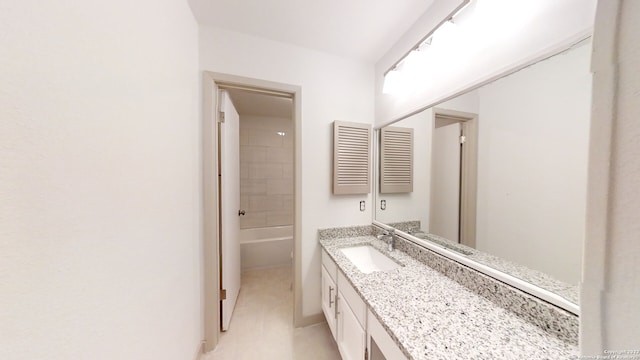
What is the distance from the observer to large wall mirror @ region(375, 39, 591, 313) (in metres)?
0.71

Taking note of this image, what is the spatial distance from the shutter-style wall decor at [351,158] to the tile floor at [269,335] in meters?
1.14

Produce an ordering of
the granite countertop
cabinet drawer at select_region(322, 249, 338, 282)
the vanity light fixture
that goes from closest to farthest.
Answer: the granite countertop, the vanity light fixture, cabinet drawer at select_region(322, 249, 338, 282)

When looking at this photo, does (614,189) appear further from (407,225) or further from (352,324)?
(407,225)

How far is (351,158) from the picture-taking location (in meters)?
1.69

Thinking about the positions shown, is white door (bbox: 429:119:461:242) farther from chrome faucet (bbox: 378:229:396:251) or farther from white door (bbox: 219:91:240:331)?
white door (bbox: 219:91:240:331)

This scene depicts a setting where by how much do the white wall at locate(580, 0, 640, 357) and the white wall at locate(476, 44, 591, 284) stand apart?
0.75 meters

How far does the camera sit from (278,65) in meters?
1.53

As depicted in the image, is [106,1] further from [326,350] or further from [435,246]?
[326,350]

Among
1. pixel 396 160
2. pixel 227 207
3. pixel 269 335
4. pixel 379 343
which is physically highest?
pixel 396 160

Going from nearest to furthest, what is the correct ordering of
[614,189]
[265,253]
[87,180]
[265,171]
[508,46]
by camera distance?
1. [614,189]
2. [87,180]
3. [508,46]
4. [265,253]
5. [265,171]

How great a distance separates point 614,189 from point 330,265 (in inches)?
55.4

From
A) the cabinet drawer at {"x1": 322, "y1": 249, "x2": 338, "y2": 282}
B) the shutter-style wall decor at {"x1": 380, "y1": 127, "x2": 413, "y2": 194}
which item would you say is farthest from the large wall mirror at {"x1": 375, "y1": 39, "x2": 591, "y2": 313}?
the cabinet drawer at {"x1": 322, "y1": 249, "x2": 338, "y2": 282}

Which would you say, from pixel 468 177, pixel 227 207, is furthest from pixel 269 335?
pixel 468 177

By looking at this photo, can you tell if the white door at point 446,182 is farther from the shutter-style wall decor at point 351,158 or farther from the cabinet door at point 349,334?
the cabinet door at point 349,334
